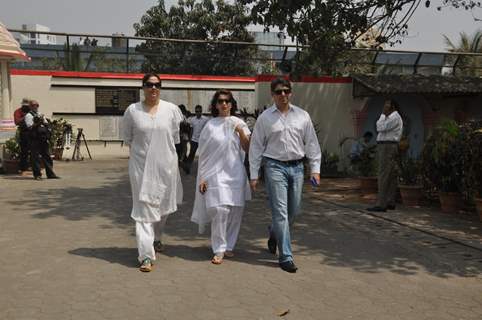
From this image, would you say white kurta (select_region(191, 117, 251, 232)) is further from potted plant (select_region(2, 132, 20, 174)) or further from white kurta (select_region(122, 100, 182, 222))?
potted plant (select_region(2, 132, 20, 174))

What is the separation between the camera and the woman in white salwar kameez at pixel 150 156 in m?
5.67

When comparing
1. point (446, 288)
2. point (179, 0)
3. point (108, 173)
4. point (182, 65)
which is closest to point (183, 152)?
point (108, 173)

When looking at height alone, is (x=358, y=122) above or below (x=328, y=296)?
above

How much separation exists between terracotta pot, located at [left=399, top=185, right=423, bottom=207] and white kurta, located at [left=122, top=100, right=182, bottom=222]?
510 centimetres

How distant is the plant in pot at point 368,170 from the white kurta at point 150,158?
600cm

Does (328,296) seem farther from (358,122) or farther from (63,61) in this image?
(63,61)

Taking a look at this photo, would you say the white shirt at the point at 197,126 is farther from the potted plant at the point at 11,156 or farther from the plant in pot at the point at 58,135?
the plant in pot at the point at 58,135

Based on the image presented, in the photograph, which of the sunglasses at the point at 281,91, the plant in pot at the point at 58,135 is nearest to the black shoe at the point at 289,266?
the sunglasses at the point at 281,91

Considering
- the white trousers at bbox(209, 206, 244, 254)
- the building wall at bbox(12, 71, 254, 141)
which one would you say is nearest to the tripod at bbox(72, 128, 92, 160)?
the building wall at bbox(12, 71, 254, 141)

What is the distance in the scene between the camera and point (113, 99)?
18.5 metres

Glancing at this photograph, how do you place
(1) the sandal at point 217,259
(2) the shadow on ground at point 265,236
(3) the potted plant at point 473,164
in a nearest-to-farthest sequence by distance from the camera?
(1) the sandal at point 217,259, (2) the shadow on ground at point 265,236, (3) the potted plant at point 473,164

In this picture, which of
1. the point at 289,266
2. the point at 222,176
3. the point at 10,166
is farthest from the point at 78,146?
the point at 289,266

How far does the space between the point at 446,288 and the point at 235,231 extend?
2051 millimetres

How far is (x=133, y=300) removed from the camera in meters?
4.66
